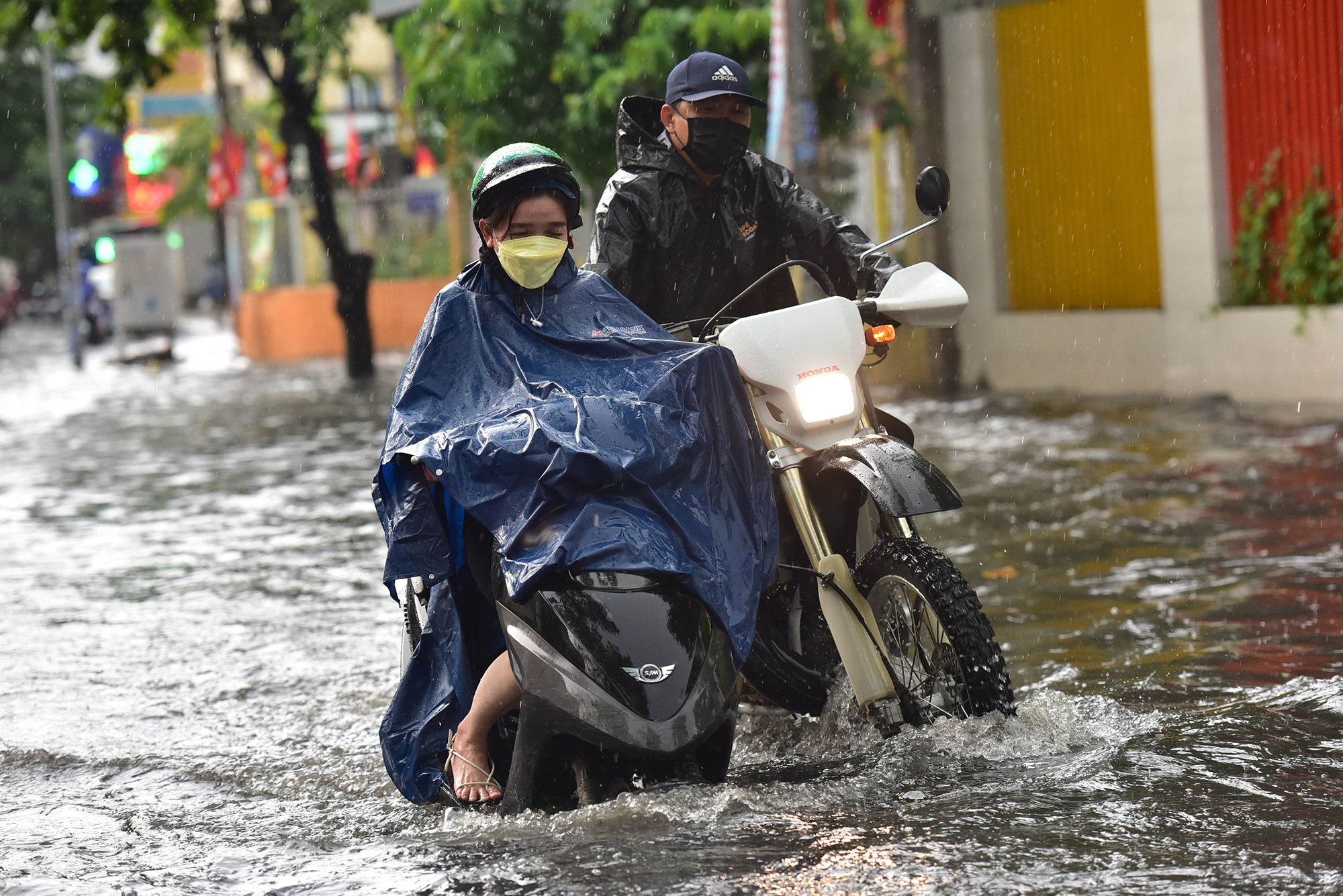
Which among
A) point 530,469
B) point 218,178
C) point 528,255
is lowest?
point 530,469

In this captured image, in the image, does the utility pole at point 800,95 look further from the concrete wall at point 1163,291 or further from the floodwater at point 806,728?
the concrete wall at point 1163,291

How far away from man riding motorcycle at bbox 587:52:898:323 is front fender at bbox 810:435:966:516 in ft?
1.73

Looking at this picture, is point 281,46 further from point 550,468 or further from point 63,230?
point 550,468

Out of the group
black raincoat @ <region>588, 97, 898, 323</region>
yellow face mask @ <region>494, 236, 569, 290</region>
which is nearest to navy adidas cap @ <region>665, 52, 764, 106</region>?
black raincoat @ <region>588, 97, 898, 323</region>

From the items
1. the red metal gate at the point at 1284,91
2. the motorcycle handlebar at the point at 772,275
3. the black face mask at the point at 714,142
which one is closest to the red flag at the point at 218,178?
the red metal gate at the point at 1284,91

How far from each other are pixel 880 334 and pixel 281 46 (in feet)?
56.1

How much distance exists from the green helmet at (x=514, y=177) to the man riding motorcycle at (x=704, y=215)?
0.65 m

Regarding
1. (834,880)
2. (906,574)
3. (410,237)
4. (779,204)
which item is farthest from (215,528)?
(410,237)

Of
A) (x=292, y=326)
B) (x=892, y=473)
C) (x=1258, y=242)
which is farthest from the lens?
(x=292, y=326)

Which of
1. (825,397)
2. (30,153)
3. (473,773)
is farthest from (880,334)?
(30,153)

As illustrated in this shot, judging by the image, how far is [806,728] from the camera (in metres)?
4.91

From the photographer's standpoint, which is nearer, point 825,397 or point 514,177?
point 514,177

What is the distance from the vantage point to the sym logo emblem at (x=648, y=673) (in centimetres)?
379

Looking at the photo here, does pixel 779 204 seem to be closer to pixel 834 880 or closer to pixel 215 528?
pixel 834 880
